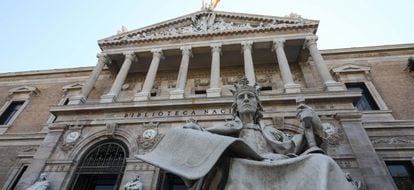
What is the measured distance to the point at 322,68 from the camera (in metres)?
12.1

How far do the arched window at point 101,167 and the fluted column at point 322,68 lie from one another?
8.88m

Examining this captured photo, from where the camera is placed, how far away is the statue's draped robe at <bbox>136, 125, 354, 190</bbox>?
2180 millimetres

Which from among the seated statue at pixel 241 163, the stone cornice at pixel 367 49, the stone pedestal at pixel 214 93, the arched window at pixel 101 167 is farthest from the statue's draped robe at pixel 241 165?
the stone cornice at pixel 367 49

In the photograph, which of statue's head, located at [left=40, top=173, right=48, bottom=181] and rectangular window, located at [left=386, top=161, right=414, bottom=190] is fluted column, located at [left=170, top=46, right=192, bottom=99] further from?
rectangular window, located at [left=386, top=161, right=414, bottom=190]

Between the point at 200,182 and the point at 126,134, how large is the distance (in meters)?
8.39

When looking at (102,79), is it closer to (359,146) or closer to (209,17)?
(209,17)

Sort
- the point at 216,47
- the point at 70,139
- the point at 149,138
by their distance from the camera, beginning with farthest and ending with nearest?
the point at 216,47 < the point at 70,139 < the point at 149,138

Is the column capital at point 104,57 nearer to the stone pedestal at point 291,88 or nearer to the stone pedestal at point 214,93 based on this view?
the stone pedestal at point 214,93

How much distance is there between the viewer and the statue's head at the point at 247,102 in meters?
3.71

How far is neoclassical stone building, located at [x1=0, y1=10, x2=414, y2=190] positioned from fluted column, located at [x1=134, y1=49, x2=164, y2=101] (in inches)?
2.1

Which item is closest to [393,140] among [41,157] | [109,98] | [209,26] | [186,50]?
[186,50]

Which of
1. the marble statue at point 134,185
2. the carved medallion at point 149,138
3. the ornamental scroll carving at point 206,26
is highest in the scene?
the ornamental scroll carving at point 206,26

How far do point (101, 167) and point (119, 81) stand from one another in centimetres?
510

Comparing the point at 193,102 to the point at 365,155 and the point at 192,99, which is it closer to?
the point at 192,99
